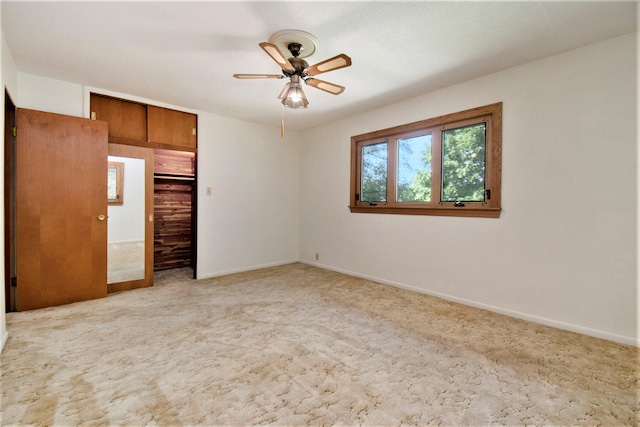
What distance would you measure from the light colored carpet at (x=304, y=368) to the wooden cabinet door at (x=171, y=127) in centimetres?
229

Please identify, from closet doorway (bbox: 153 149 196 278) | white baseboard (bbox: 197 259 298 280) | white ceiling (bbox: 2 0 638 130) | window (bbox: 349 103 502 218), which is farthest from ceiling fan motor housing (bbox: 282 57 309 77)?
white baseboard (bbox: 197 259 298 280)

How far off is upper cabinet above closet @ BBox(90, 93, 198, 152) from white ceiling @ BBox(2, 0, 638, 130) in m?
0.35

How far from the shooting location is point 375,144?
176 inches

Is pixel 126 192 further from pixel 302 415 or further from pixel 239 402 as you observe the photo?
pixel 302 415

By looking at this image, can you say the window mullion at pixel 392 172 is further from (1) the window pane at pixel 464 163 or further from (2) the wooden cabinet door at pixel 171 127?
(2) the wooden cabinet door at pixel 171 127

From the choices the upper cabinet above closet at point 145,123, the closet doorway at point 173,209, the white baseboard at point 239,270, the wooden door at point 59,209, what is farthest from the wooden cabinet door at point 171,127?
the white baseboard at point 239,270

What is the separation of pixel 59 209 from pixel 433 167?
4401mm

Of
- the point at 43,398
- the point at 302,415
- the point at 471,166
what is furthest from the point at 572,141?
the point at 43,398

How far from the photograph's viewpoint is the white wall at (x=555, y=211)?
243cm

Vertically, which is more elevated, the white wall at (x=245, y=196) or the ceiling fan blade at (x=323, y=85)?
the ceiling fan blade at (x=323, y=85)

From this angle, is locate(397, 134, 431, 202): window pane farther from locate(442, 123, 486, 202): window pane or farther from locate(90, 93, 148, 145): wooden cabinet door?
locate(90, 93, 148, 145): wooden cabinet door

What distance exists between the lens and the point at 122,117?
12.7ft

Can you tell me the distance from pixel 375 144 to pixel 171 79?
Result: 2.82 m

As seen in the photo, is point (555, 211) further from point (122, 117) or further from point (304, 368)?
point (122, 117)
